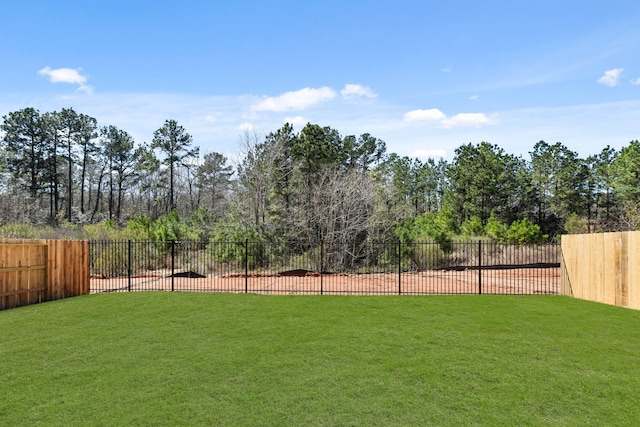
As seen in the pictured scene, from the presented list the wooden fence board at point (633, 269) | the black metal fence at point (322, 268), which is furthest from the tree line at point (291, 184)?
the wooden fence board at point (633, 269)

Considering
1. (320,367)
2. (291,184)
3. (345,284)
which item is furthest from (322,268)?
(320,367)

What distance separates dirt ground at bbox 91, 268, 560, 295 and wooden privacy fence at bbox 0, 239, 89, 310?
4.66 feet

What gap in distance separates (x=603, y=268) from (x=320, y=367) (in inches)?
350

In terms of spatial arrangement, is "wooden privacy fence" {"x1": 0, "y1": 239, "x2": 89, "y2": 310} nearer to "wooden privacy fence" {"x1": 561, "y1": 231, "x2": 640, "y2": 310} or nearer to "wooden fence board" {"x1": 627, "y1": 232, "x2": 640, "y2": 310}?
"wooden privacy fence" {"x1": 561, "y1": 231, "x2": 640, "y2": 310}

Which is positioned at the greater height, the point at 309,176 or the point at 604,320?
the point at 309,176

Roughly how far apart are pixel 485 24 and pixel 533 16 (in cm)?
125

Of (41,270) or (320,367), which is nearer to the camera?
(320,367)

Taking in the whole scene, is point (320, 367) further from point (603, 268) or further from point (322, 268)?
point (322, 268)

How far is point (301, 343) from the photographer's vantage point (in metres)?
6.60

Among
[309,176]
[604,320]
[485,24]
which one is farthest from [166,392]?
[309,176]

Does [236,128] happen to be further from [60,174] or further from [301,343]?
[60,174]

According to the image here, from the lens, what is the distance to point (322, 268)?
17.7 m

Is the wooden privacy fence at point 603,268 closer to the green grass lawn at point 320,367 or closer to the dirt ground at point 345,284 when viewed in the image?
the green grass lawn at point 320,367

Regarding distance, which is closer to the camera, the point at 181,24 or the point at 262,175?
the point at 181,24
